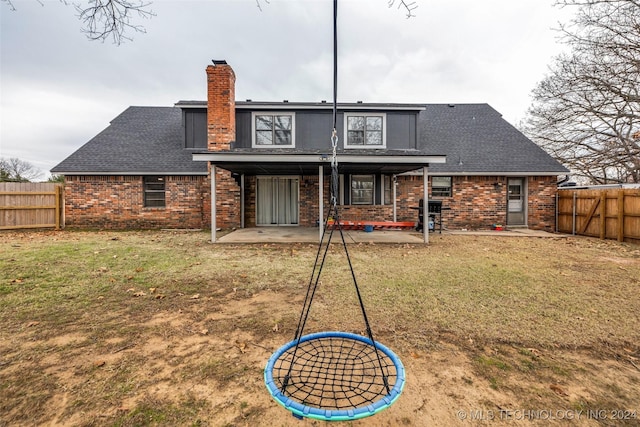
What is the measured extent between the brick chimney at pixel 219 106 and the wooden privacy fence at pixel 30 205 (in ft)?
21.4

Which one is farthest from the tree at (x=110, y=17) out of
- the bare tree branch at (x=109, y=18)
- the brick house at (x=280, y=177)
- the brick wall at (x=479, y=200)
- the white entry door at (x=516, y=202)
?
the white entry door at (x=516, y=202)

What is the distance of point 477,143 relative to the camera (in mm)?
13992

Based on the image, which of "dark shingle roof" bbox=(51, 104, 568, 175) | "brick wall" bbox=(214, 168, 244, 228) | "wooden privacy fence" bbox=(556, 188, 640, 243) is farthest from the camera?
"dark shingle roof" bbox=(51, 104, 568, 175)

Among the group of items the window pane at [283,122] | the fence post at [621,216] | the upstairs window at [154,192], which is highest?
the window pane at [283,122]

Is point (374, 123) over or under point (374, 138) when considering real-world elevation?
over

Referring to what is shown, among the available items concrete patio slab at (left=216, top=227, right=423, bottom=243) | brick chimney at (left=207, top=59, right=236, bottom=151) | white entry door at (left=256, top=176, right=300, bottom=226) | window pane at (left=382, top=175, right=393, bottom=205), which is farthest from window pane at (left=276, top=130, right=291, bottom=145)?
window pane at (left=382, top=175, right=393, bottom=205)

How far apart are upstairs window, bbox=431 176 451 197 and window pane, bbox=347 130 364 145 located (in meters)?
3.61

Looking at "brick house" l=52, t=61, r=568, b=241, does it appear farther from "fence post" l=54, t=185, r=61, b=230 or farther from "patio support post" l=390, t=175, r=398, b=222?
"fence post" l=54, t=185, r=61, b=230

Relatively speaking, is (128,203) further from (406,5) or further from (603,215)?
(603,215)

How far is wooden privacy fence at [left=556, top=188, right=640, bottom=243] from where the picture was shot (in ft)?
30.7

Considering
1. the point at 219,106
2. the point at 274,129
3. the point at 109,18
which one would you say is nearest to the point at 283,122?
the point at 274,129

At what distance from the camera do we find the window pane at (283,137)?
12477 mm

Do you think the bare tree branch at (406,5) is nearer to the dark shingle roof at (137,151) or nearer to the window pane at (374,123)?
the window pane at (374,123)

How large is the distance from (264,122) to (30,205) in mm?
9667
